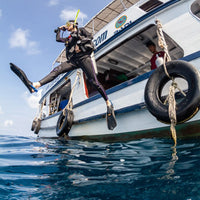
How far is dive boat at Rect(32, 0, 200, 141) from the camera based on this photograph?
2040 mm

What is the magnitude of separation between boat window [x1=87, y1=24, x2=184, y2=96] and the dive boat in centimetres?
3

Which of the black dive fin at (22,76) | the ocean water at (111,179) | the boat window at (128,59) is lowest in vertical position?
the ocean water at (111,179)

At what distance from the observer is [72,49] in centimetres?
316

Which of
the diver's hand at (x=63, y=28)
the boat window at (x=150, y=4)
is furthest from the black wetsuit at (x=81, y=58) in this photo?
the boat window at (x=150, y=4)

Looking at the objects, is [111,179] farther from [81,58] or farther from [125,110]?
[81,58]

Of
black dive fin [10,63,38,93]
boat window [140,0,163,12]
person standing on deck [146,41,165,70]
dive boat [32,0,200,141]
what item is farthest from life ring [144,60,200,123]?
black dive fin [10,63,38,93]

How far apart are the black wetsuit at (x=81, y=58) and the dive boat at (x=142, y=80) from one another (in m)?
0.44

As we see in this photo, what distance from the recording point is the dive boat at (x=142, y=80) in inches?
80.3

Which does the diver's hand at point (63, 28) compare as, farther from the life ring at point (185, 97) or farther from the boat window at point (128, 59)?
the life ring at point (185, 97)

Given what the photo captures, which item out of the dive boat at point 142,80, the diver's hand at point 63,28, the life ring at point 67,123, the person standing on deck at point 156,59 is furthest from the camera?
the life ring at point 67,123

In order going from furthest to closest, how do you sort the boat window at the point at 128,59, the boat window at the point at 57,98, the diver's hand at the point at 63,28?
the boat window at the point at 57,98
the boat window at the point at 128,59
the diver's hand at the point at 63,28

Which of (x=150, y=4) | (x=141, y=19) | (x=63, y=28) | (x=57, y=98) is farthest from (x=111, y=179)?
(x=57, y=98)

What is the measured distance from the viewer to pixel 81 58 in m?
3.06

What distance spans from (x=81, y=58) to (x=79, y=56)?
0.05m
